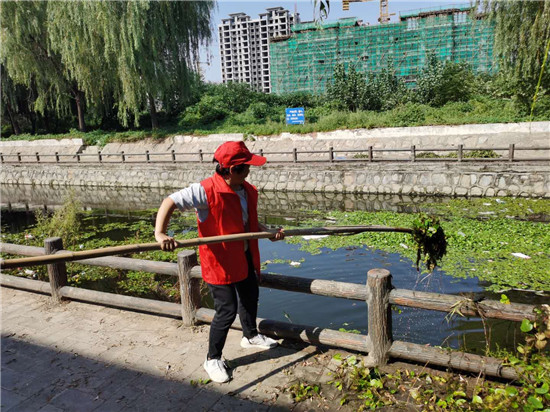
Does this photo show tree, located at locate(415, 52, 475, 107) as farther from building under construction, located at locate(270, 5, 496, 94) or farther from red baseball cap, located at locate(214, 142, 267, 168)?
red baseball cap, located at locate(214, 142, 267, 168)

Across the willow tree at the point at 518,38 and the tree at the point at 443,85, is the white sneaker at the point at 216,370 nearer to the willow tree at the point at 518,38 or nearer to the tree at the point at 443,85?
the willow tree at the point at 518,38

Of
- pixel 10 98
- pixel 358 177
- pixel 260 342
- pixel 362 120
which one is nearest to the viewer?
pixel 260 342

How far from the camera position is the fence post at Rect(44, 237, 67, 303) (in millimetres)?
4902

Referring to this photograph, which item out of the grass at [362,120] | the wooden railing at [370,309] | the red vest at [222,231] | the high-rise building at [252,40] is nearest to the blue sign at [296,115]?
the grass at [362,120]

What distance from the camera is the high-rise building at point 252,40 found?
78.1 metres

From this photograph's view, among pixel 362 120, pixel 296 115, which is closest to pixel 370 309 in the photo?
pixel 362 120

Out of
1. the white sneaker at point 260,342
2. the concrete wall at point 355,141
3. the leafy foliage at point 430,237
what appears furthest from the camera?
the concrete wall at point 355,141

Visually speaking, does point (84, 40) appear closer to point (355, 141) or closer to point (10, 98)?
point (10, 98)

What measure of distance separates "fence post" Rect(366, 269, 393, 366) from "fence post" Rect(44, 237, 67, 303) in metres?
3.79

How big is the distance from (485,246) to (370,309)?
5.74m

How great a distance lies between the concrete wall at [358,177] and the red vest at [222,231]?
12.3 m

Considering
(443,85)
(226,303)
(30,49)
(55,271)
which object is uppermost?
(30,49)

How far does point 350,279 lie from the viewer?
23.2 ft

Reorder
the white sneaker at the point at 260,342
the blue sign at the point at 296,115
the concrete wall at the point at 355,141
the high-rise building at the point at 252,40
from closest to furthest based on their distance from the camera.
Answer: the white sneaker at the point at 260,342 → the concrete wall at the point at 355,141 → the blue sign at the point at 296,115 → the high-rise building at the point at 252,40
